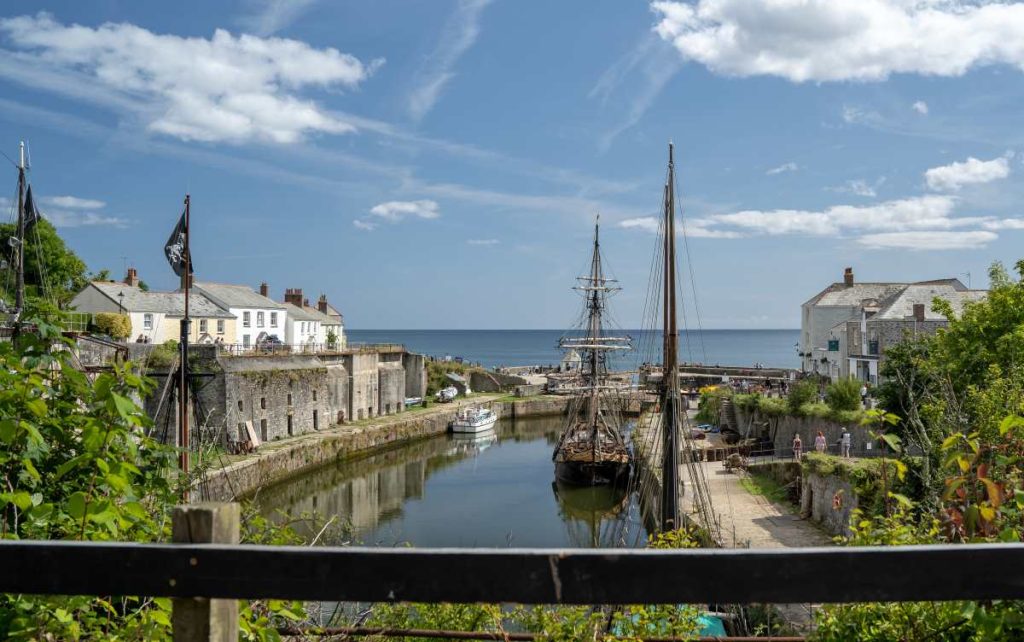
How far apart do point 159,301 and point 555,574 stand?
49705mm

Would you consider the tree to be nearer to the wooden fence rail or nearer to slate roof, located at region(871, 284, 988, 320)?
slate roof, located at region(871, 284, 988, 320)

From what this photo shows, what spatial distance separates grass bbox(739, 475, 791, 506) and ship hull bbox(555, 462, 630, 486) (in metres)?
9.80

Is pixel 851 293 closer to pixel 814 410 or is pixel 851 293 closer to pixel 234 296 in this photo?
pixel 814 410

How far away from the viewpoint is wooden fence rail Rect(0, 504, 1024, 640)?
2256 mm

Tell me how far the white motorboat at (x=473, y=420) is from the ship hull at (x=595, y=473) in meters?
17.5

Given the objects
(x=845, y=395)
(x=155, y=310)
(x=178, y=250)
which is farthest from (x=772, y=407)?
(x=155, y=310)

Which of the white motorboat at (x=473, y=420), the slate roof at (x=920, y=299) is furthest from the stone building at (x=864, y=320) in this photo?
the white motorboat at (x=473, y=420)

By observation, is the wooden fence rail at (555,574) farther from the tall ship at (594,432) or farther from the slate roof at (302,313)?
the slate roof at (302,313)

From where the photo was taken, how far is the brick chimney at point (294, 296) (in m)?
68.6

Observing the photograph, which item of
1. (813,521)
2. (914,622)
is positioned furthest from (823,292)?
(914,622)

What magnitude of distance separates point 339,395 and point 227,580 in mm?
46432

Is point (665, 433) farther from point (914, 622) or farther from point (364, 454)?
point (364, 454)

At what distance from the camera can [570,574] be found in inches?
89.3

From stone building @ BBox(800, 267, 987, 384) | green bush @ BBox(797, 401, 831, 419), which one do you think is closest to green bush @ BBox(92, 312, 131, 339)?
green bush @ BBox(797, 401, 831, 419)
